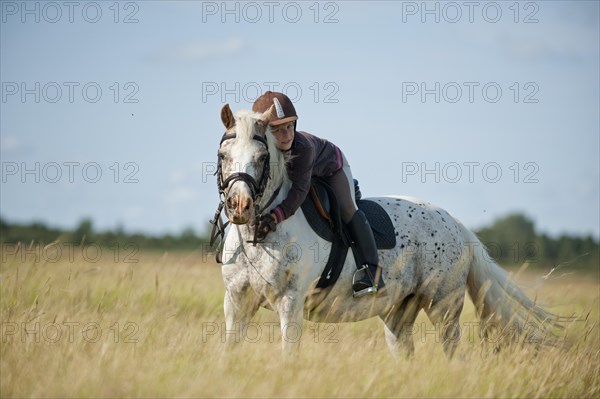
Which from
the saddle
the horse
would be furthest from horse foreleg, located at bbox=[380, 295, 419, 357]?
the saddle

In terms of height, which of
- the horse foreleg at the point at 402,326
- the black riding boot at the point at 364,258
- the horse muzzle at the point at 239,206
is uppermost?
the horse muzzle at the point at 239,206

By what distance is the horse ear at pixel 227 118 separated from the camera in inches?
235

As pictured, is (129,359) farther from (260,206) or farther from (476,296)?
(476,296)

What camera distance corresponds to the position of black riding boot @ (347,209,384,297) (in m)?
6.67

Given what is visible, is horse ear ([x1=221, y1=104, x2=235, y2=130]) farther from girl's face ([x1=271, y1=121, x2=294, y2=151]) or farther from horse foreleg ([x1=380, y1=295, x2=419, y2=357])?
horse foreleg ([x1=380, y1=295, x2=419, y2=357])

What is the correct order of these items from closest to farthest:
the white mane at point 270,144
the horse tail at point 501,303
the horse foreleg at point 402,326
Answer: the white mane at point 270,144, the horse tail at point 501,303, the horse foreleg at point 402,326

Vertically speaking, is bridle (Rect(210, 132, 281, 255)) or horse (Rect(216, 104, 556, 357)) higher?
bridle (Rect(210, 132, 281, 255))

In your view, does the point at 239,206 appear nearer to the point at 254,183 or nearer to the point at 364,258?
the point at 254,183

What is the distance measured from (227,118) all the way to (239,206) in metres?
0.92

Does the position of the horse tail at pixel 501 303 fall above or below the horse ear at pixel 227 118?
below

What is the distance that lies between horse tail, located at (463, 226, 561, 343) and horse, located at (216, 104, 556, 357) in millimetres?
11

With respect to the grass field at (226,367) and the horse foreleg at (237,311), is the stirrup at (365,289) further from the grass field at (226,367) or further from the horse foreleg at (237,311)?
the horse foreleg at (237,311)

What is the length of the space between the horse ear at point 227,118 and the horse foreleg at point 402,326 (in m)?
3.05

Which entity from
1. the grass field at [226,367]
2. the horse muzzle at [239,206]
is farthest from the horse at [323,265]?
the grass field at [226,367]
